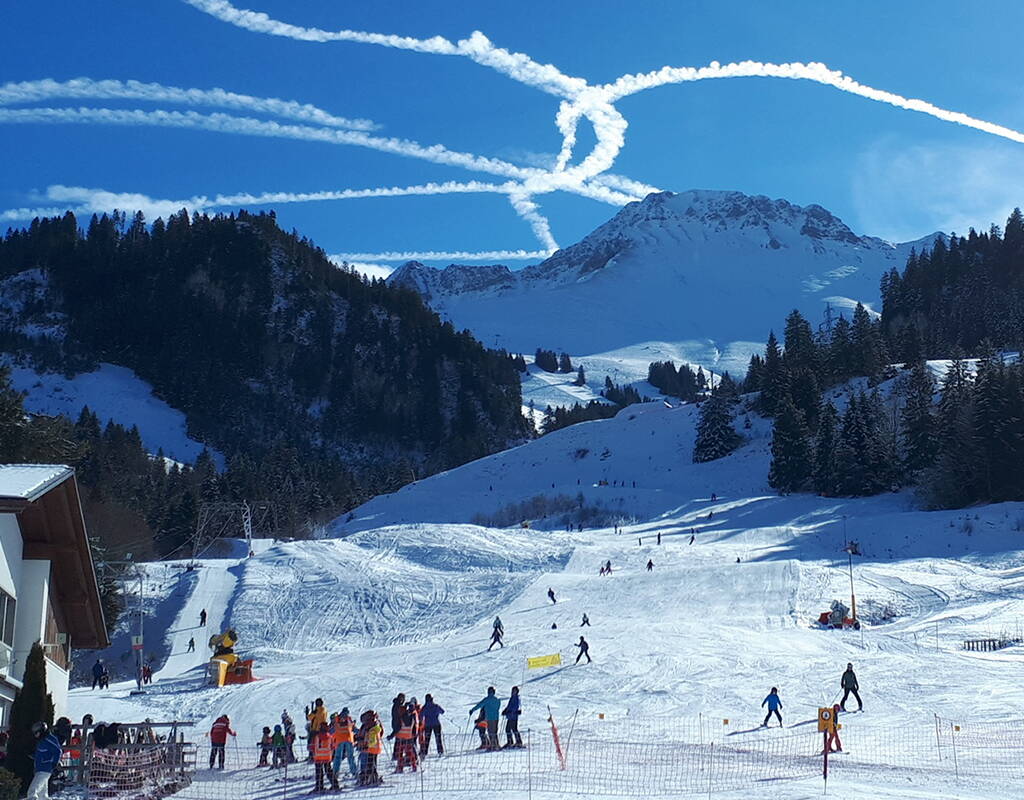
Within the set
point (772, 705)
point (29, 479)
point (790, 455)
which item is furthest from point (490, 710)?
point (790, 455)

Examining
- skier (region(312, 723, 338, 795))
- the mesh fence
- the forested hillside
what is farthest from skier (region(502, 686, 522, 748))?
the forested hillside

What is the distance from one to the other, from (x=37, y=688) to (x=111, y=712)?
54.7 feet

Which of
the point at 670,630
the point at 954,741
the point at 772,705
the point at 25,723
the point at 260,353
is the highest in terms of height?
the point at 260,353

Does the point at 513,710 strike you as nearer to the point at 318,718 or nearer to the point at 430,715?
the point at 430,715

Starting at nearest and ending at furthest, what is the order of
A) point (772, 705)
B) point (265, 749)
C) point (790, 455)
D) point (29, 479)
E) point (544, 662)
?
point (29, 479), point (265, 749), point (772, 705), point (544, 662), point (790, 455)

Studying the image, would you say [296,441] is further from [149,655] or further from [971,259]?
[149,655]

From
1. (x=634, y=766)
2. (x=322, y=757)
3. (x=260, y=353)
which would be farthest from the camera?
(x=260, y=353)

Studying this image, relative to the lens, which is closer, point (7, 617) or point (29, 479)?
point (29, 479)

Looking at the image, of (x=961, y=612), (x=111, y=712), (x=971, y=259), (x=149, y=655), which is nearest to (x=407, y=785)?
(x=111, y=712)

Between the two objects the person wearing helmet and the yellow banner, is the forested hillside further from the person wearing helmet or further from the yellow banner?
the person wearing helmet

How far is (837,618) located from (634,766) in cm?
2315

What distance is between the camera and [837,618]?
38.2 metres

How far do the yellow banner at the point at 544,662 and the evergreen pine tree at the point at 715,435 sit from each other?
2494 inches

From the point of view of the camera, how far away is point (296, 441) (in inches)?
6939
